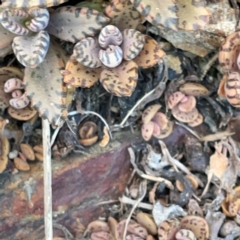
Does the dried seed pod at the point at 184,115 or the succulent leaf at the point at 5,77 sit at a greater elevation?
the succulent leaf at the point at 5,77

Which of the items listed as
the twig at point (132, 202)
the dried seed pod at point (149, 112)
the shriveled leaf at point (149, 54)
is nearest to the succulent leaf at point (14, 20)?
the shriveled leaf at point (149, 54)

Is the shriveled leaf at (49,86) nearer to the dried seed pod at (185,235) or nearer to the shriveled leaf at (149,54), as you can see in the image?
the shriveled leaf at (149,54)

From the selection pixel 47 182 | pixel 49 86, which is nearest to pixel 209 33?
pixel 49 86

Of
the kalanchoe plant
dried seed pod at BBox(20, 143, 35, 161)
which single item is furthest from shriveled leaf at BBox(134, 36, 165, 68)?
dried seed pod at BBox(20, 143, 35, 161)

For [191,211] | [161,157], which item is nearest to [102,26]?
[161,157]

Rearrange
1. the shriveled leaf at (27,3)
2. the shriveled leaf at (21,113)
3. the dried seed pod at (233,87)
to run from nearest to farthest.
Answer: the shriveled leaf at (27,3)
the dried seed pod at (233,87)
the shriveled leaf at (21,113)

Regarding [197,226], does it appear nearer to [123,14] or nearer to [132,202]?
[132,202]

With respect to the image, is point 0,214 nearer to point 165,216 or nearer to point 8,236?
point 8,236
